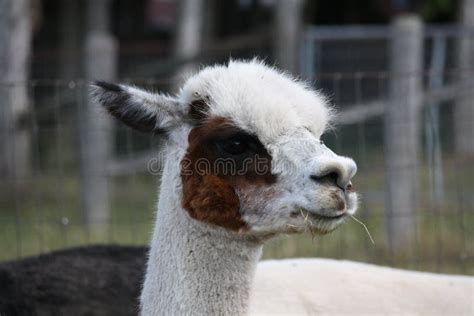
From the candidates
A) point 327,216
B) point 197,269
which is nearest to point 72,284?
point 197,269

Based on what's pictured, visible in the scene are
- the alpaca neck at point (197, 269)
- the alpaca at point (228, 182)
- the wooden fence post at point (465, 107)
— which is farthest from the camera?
the wooden fence post at point (465, 107)

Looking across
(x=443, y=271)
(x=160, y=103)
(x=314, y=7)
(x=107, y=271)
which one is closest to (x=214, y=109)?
(x=160, y=103)

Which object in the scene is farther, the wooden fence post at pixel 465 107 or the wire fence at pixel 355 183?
the wooden fence post at pixel 465 107

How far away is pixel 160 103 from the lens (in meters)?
3.98

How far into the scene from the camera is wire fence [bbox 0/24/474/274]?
23.5 ft

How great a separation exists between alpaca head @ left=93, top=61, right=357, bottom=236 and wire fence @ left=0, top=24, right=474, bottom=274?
1.40 meters

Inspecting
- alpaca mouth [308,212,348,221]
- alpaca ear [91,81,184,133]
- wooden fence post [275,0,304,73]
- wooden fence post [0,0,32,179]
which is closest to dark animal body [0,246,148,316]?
alpaca ear [91,81,184,133]

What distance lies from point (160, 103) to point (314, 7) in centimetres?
1521

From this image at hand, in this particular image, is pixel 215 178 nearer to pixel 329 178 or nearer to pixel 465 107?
pixel 329 178

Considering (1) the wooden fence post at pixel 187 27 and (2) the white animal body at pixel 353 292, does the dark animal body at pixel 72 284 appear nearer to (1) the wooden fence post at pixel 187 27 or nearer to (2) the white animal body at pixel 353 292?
(2) the white animal body at pixel 353 292

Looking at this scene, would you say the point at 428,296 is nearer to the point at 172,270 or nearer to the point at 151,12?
the point at 172,270

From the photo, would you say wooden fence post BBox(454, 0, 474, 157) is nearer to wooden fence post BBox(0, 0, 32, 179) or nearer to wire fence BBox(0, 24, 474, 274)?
wire fence BBox(0, 24, 474, 274)

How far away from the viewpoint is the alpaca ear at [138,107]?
3934mm

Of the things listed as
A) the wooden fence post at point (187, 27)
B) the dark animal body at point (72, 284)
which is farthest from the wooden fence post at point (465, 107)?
the wooden fence post at point (187, 27)
